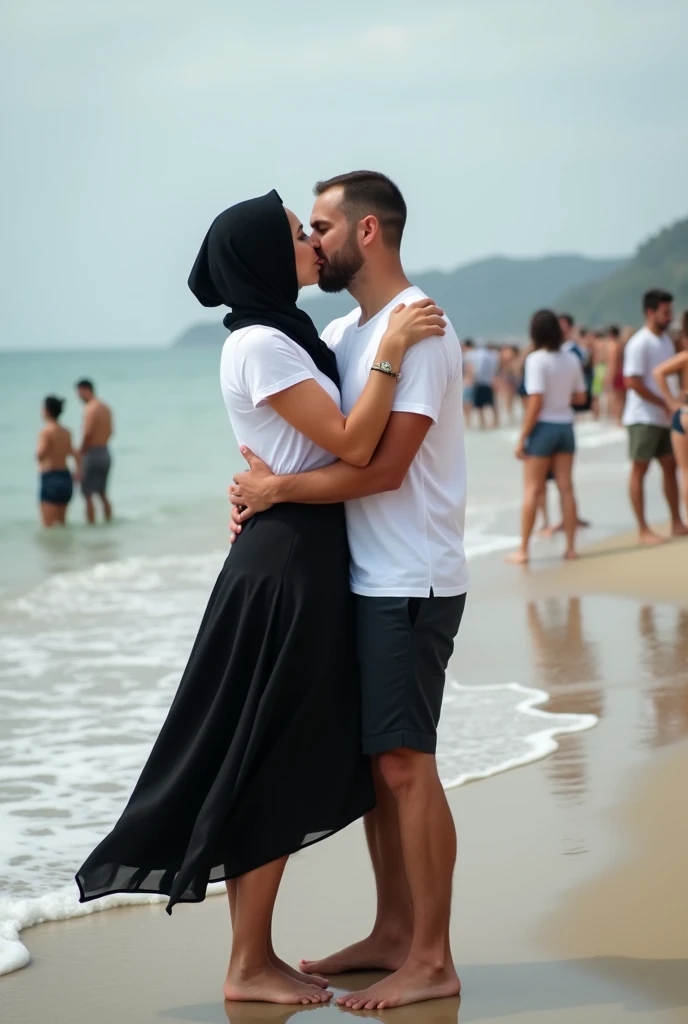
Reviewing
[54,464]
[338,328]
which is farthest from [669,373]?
[54,464]

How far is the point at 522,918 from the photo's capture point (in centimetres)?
327

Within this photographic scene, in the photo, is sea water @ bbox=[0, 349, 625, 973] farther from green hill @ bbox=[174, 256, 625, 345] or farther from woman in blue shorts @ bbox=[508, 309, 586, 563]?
green hill @ bbox=[174, 256, 625, 345]

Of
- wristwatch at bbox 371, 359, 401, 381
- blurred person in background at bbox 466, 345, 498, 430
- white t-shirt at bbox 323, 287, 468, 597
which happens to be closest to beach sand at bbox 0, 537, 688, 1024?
white t-shirt at bbox 323, 287, 468, 597

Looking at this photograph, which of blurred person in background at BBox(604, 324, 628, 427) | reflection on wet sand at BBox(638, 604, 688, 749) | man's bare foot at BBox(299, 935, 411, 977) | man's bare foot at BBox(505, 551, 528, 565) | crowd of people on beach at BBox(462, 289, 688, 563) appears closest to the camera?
man's bare foot at BBox(299, 935, 411, 977)

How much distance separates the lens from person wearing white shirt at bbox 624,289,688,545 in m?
9.06

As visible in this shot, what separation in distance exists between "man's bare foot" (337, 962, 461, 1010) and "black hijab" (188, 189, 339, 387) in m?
1.36

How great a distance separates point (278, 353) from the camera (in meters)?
2.77

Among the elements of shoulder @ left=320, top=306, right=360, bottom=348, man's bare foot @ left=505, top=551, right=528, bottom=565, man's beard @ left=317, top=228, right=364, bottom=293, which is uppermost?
man's beard @ left=317, top=228, right=364, bottom=293

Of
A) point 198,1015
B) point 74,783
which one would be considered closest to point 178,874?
point 198,1015

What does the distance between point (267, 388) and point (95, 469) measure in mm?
12195

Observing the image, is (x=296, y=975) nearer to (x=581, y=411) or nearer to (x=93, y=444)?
(x=581, y=411)

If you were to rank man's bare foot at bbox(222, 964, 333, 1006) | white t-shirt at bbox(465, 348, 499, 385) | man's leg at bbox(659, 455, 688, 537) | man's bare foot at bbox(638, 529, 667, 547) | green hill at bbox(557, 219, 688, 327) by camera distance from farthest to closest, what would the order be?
green hill at bbox(557, 219, 688, 327), white t-shirt at bbox(465, 348, 499, 385), man's leg at bbox(659, 455, 688, 537), man's bare foot at bbox(638, 529, 667, 547), man's bare foot at bbox(222, 964, 333, 1006)

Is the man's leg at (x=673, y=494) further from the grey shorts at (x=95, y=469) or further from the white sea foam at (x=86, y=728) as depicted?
the grey shorts at (x=95, y=469)

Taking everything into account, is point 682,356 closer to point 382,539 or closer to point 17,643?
point 17,643
